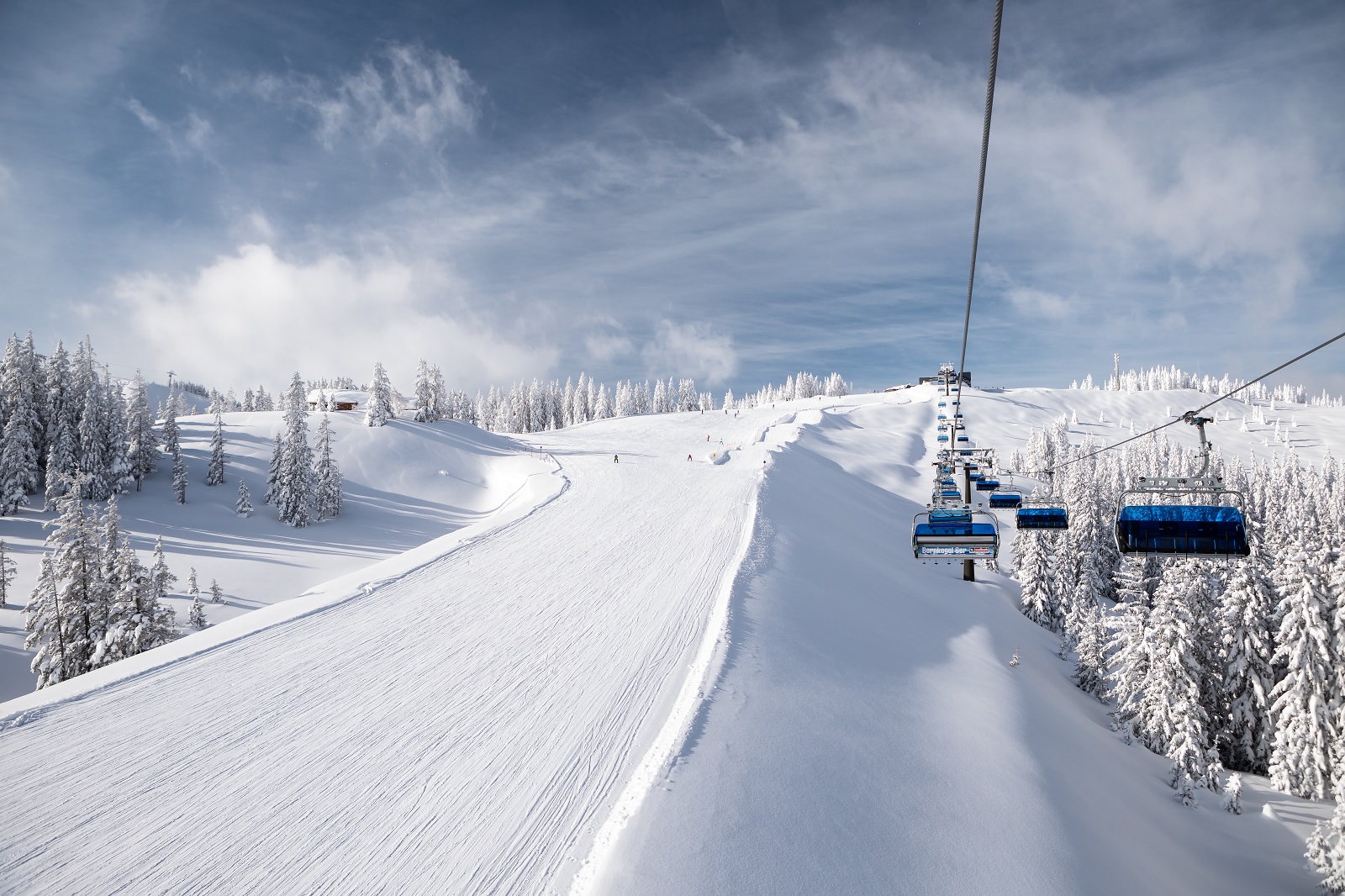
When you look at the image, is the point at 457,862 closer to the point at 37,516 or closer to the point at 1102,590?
the point at 37,516

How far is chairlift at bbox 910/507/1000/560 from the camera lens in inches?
541

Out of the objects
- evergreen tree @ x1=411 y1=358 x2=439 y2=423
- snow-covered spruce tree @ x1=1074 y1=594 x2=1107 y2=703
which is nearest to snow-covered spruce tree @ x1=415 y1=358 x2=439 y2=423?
evergreen tree @ x1=411 y1=358 x2=439 y2=423

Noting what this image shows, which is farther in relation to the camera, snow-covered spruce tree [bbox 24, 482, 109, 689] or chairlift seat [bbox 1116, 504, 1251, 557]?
snow-covered spruce tree [bbox 24, 482, 109, 689]

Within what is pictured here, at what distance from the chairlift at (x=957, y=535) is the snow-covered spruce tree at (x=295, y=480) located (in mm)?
45789

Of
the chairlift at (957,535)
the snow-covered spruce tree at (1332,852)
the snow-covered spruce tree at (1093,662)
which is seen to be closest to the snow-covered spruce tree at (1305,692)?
the snow-covered spruce tree at (1093,662)

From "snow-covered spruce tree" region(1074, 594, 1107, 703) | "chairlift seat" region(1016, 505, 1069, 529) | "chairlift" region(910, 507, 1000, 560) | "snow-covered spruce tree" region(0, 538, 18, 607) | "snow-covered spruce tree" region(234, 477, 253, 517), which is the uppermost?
"chairlift seat" region(1016, 505, 1069, 529)

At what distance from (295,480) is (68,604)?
2513 centimetres

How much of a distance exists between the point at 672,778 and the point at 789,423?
75.6 metres

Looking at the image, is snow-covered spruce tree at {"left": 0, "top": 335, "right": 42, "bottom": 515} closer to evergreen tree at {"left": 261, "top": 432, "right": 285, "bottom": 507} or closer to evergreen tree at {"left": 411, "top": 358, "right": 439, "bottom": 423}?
evergreen tree at {"left": 261, "top": 432, "right": 285, "bottom": 507}

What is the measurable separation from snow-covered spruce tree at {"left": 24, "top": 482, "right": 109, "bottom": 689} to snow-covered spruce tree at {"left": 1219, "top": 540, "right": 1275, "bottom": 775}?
48764 mm

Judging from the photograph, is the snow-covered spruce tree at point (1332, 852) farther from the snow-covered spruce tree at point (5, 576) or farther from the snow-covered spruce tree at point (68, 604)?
the snow-covered spruce tree at point (5, 576)

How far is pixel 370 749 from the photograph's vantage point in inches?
360

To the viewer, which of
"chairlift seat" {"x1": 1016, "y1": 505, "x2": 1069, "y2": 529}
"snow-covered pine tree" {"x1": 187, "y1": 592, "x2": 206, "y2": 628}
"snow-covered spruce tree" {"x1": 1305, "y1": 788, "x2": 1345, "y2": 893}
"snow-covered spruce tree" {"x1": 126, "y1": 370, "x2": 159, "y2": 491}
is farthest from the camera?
"snow-covered spruce tree" {"x1": 126, "y1": 370, "x2": 159, "y2": 491}

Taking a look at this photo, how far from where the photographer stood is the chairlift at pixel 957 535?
1374 cm
